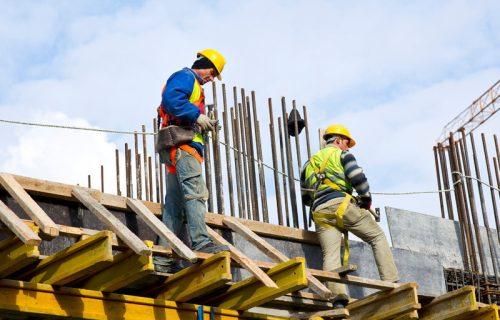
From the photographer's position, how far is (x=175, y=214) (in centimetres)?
926

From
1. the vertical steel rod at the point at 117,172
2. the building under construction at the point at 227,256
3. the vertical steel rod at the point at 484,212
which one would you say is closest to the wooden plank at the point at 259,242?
the building under construction at the point at 227,256

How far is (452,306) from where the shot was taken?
9.81 m

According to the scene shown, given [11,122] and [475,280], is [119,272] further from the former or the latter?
[475,280]

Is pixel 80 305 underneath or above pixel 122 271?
underneath

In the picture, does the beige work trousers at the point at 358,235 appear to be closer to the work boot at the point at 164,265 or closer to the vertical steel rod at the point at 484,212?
the work boot at the point at 164,265

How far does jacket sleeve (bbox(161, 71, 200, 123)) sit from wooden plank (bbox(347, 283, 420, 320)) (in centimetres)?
248

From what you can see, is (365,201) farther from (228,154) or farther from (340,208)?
(228,154)

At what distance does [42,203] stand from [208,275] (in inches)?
70.5

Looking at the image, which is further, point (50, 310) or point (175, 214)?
point (175, 214)

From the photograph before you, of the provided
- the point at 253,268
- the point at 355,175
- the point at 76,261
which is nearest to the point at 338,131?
the point at 355,175

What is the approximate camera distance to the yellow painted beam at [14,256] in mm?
7094

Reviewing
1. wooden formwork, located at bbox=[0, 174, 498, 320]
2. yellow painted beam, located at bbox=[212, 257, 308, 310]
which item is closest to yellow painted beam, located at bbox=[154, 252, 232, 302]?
wooden formwork, located at bbox=[0, 174, 498, 320]

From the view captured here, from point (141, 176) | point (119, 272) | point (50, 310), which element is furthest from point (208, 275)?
point (141, 176)

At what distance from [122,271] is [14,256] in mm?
880
